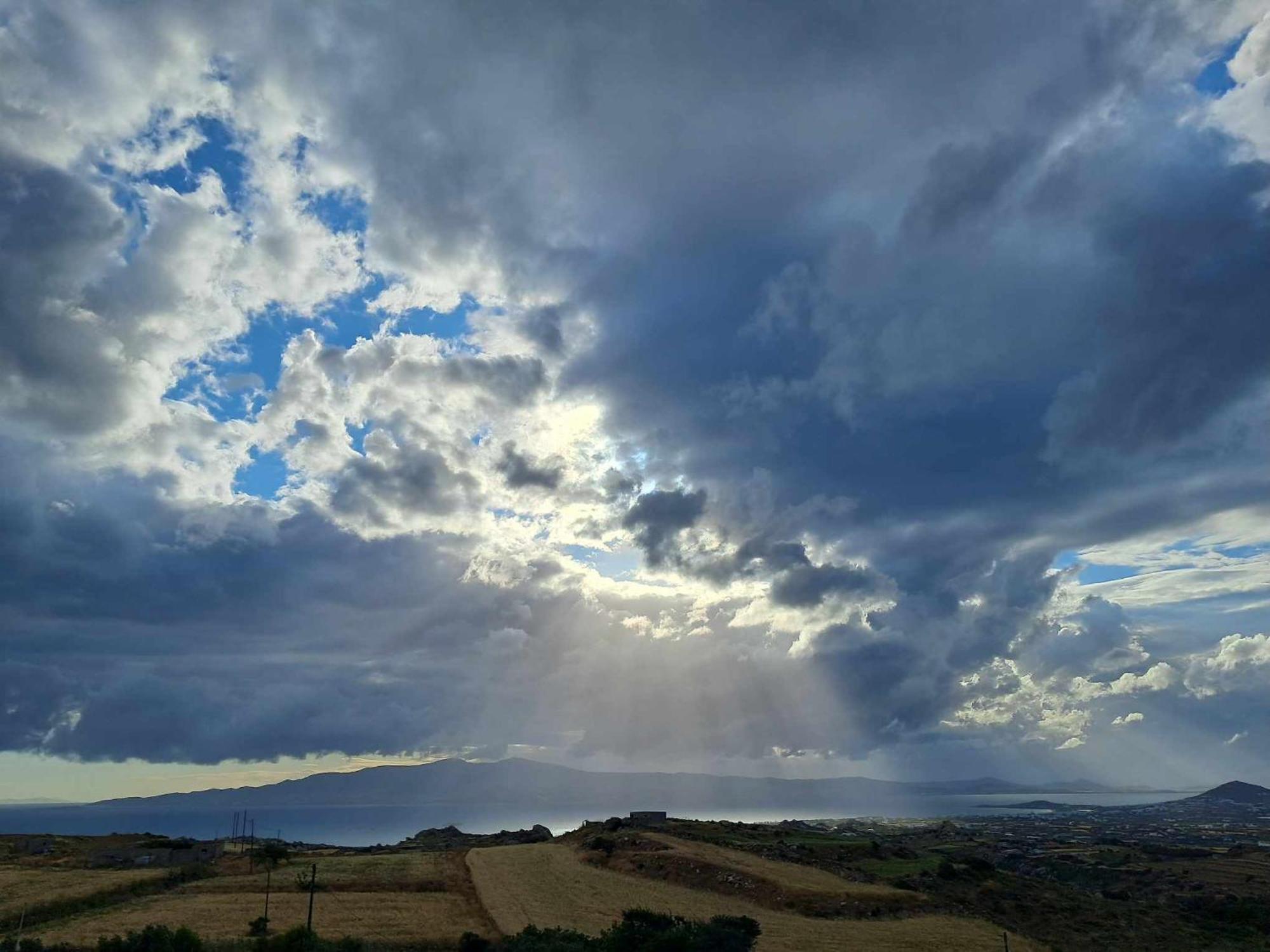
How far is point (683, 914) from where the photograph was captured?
47375mm

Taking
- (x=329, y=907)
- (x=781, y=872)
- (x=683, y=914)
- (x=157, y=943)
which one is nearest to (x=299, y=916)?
(x=329, y=907)

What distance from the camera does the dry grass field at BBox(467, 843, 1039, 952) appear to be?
43344mm

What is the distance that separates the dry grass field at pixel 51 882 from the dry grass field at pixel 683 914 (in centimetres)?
2715

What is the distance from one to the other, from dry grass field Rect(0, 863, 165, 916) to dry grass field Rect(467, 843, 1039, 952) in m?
27.1

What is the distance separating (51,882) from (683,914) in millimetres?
50552

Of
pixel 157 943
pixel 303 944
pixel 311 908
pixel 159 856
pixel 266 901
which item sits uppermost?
pixel 157 943

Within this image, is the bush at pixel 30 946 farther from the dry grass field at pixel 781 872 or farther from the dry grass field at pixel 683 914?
the dry grass field at pixel 781 872

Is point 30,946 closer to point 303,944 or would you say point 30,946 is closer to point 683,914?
point 303,944

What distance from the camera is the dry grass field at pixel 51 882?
178ft

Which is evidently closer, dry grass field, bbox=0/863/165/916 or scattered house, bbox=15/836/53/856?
dry grass field, bbox=0/863/165/916

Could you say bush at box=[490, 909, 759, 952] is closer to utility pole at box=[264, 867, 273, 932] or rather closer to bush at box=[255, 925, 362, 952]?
bush at box=[255, 925, 362, 952]

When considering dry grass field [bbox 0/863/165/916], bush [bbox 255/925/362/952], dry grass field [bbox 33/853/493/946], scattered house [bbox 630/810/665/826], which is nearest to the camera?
bush [bbox 255/925/362/952]

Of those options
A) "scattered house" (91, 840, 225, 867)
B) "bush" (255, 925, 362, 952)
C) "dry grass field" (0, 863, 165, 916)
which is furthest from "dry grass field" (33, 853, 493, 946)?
"bush" (255, 925, 362, 952)

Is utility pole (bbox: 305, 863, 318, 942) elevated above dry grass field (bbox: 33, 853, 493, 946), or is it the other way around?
utility pole (bbox: 305, 863, 318, 942)
